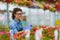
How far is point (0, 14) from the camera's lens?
3402 millimetres

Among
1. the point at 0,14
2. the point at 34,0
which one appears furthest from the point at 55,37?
the point at 0,14

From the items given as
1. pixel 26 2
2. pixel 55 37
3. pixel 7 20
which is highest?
pixel 26 2

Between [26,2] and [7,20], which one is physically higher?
[26,2]

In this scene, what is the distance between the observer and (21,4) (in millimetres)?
3465

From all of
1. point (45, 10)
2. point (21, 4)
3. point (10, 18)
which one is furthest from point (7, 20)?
point (45, 10)

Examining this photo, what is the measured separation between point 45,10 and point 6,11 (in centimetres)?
50

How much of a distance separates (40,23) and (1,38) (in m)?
0.54

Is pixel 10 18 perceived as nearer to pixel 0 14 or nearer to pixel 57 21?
pixel 0 14

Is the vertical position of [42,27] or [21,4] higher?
[21,4]

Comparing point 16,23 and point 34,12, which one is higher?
point 34,12

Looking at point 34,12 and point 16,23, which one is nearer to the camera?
point 16,23

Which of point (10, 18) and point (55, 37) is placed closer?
point (10, 18)

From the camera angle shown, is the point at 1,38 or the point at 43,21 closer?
the point at 1,38

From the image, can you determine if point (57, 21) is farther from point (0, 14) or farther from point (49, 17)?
point (0, 14)
